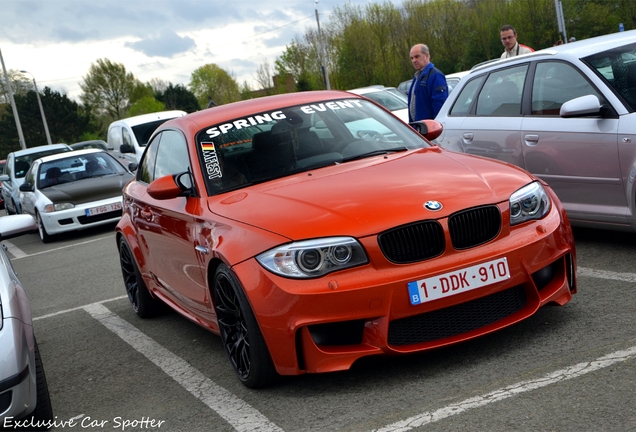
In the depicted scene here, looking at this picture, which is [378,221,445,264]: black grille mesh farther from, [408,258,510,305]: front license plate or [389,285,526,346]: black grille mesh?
[389,285,526,346]: black grille mesh

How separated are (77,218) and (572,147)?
405 inches

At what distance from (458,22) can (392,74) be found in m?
7.27

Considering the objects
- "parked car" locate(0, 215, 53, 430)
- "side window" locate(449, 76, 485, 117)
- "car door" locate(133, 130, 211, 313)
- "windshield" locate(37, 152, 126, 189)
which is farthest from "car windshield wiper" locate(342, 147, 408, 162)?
"windshield" locate(37, 152, 126, 189)

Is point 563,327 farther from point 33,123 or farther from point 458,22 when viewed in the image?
point 33,123

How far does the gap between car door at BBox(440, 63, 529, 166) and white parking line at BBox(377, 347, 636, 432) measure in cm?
339

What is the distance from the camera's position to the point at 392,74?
233ft

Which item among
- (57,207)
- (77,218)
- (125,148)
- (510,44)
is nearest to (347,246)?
(510,44)

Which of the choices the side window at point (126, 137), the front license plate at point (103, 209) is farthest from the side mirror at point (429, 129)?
the side window at point (126, 137)

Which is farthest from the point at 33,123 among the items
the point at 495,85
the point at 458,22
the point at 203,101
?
the point at 495,85

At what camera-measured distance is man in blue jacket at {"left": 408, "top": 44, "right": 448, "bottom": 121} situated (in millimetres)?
10422

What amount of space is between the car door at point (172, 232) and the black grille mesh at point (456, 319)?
4.20 ft

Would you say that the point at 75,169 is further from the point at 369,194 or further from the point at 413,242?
the point at 413,242

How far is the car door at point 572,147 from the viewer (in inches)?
252

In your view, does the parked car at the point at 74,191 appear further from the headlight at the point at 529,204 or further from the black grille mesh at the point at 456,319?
the black grille mesh at the point at 456,319
